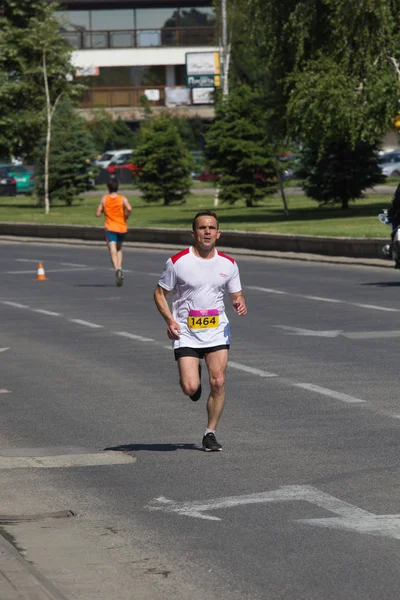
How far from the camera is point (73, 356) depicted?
1638cm

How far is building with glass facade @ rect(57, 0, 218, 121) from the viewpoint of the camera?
104 m

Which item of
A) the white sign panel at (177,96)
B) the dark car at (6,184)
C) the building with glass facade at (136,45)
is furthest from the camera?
the building with glass facade at (136,45)

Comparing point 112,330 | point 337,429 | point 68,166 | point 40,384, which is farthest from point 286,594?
point 68,166

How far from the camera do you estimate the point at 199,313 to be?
33.1 feet

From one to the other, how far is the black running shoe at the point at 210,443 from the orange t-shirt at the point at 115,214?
17255mm

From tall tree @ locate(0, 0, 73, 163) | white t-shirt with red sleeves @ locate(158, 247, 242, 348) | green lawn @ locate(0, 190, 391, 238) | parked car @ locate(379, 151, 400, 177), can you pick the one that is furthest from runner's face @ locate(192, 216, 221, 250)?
parked car @ locate(379, 151, 400, 177)

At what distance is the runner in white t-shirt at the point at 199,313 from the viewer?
1008cm

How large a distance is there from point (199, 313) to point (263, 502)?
6.74 feet

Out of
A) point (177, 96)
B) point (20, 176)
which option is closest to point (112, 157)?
point (20, 176)

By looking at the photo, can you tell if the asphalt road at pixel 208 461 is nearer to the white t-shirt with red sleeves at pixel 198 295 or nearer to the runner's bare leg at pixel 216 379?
the runner's bare leg at pixel 216 379

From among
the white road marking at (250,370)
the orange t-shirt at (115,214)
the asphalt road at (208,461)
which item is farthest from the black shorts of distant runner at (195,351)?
the orange t-shirt at (115,214)

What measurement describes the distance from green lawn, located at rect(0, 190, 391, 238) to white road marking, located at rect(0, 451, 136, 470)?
78.8 feet

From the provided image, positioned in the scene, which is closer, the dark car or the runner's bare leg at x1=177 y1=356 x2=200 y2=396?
the runner's bare leg at x1=177 y1=356 x2=200 y2=396

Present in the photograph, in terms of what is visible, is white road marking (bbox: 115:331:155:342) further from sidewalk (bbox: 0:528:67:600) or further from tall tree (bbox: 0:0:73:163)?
tall tree (bbox: 0:0:73:163)
